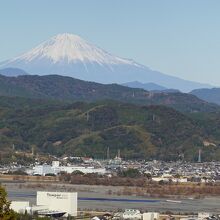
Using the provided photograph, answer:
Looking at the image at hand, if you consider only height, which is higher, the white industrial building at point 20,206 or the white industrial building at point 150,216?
the white industrial building at point 20,206

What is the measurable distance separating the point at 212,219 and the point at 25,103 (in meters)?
71.3

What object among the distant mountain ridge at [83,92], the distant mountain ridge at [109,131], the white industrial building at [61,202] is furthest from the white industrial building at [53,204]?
the distant mountain ridge at [83,92]

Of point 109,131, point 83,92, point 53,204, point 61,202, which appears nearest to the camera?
point 61,202

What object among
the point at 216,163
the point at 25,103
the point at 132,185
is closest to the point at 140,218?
the point at 132,185

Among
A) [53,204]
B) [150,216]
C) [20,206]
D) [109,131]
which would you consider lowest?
[150,216]

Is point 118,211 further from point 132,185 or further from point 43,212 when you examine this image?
point 132,185

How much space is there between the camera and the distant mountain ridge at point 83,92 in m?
132

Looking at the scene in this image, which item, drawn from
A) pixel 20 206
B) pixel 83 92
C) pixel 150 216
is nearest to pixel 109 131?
pixel 150 216

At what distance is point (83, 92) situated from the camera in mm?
143875

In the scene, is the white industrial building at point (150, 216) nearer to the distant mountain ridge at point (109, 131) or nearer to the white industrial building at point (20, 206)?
the white industrial building at point (20, 206)

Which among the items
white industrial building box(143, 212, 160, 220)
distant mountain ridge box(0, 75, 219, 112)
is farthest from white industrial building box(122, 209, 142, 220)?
distant mountain ridge box(0, 75, 219, 112)

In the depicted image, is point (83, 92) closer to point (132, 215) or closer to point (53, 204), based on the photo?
point (53, 204)

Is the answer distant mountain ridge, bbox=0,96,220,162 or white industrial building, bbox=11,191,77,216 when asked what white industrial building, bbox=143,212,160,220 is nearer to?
white industrial building, bbox=11,191,77,216

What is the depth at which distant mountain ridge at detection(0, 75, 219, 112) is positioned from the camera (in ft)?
433
